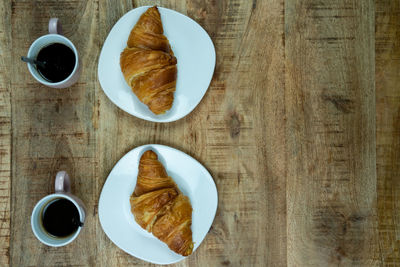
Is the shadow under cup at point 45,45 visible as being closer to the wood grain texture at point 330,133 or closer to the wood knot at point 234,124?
the wood knot at point 234,124

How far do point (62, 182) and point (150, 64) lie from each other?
0.43 m

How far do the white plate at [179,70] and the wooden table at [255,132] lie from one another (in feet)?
0.20

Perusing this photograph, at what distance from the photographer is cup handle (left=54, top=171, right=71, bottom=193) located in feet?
2.73

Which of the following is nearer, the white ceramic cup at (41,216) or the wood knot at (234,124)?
the white ceramic cup at (41,216)

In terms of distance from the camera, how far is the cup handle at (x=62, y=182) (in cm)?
83

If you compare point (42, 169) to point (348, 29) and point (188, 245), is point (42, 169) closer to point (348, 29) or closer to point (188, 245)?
point (188, 245)

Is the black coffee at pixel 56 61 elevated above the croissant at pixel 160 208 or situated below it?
above

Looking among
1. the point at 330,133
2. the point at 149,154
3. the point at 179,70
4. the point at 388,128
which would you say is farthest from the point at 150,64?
the point at 388,128

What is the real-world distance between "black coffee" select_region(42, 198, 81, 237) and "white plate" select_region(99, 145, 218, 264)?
0.25 feet

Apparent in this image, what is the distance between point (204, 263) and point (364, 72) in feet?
2.69

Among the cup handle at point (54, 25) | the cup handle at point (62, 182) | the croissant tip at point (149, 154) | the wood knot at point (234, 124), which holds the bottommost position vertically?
the cup handle at point (62, 182)

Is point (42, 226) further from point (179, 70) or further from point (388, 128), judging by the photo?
point (388, 128)

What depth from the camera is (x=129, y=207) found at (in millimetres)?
881

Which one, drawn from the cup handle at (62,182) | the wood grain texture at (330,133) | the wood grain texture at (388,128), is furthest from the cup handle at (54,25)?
the wood grain texture at (388,128)
